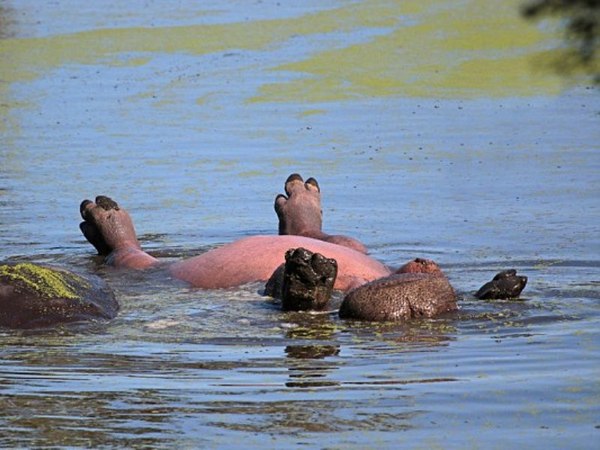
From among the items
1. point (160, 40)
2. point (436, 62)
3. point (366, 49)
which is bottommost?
point (436, 62)

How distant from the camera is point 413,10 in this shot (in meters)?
18.2

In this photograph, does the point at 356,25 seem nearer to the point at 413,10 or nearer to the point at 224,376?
the point at 413,10

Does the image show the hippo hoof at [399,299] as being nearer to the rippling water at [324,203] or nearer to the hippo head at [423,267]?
the rippling water at [324,203]

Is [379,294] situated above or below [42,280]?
below

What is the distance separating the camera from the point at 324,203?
33.3ft

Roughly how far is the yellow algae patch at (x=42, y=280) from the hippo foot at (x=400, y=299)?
1252 mm

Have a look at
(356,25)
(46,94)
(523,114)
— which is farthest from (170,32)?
(523,114)

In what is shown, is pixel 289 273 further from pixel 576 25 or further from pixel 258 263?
pixel 576 25

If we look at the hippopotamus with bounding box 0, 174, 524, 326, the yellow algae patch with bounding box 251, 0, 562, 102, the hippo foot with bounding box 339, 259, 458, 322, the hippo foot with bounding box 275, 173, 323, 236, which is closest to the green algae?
the yellow algae patch with bounding box 251, 0, 562, 102

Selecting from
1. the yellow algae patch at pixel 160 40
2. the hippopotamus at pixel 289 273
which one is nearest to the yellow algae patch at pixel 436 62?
the yellow algae patch at pixel 160 40

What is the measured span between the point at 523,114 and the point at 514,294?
264 inches

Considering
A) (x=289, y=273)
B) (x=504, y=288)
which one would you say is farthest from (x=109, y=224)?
(x=504, y=288)

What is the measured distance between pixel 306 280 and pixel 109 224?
200 cm

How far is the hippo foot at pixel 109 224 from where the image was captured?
26.9ft
